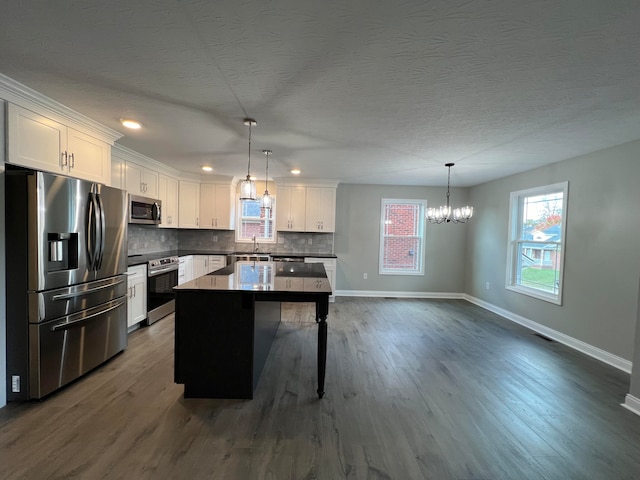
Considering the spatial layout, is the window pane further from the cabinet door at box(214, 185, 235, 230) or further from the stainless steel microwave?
the stainless steel microwave

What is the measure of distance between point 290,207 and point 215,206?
4.82 ft

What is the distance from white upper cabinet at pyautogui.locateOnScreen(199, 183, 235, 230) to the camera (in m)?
5.79

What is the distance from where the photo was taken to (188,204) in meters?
5.62

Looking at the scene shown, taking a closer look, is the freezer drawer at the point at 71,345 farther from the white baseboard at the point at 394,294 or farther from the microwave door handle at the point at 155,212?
the white baseboard at the point at 394,294

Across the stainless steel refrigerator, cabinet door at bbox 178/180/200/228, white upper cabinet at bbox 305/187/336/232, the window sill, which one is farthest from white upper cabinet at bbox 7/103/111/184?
the window sill

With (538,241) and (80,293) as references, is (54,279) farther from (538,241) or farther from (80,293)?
(538,241)

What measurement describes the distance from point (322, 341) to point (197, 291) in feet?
3.46

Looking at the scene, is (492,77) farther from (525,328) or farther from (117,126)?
(525,328)

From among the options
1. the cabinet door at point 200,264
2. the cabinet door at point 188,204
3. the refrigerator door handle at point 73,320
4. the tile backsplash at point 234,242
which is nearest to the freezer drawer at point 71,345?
the refrigerator door handle at point 73,320

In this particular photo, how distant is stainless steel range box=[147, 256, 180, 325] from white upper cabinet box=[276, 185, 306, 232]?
6.79 ft

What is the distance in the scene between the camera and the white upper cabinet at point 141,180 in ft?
13.3

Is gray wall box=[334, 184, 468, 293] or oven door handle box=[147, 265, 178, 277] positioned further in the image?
gray wall box=[334, 184, 468, 293]

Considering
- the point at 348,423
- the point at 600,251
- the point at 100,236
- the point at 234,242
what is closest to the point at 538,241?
the point at 600,251

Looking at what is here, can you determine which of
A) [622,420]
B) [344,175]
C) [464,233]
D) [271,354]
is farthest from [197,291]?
[464,233]
